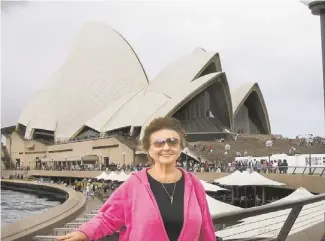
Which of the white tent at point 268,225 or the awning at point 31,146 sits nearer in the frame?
the white tent at point 268,225

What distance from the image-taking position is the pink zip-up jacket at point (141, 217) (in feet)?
4.58

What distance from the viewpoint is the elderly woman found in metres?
1.40

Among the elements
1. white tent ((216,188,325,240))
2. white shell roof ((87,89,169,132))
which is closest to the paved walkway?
white tent ((216,188,325,240))

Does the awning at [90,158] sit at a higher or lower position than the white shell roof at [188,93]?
lower

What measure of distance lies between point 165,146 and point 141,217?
271 mm

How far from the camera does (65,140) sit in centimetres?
4416

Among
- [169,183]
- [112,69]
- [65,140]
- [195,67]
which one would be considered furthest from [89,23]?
[169,183]

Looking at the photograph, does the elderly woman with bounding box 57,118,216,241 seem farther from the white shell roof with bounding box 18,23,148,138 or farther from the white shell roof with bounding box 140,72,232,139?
the white shell roof with bounding box 18,23,148,138

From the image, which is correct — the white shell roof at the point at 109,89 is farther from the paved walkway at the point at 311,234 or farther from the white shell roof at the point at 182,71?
the paved walkway at the point at 311,234

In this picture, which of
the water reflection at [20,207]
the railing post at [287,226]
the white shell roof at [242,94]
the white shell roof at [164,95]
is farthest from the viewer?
the white shell roof at [242,94]

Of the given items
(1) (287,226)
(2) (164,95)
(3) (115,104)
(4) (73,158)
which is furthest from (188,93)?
(1) (287,226)

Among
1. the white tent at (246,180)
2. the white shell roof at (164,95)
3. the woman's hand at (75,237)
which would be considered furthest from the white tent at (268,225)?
the white shell roof at (164,95)

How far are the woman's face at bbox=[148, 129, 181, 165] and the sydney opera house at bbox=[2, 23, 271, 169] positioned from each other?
103 feet

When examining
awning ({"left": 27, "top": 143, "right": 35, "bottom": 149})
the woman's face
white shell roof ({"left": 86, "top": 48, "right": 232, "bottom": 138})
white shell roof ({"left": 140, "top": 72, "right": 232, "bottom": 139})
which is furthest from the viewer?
awning ({"left": 27, "top": 143, "right": 35, "bottom": 149})
